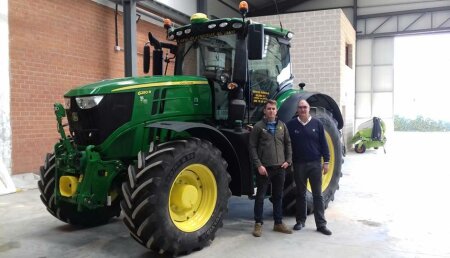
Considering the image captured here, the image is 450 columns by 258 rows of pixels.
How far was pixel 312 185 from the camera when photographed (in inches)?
200

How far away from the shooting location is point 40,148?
29.6 feet

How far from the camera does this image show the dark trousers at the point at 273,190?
15.7ft

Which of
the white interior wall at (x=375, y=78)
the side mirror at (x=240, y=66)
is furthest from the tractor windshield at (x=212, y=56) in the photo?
the white interior wall at (x=375, y=78)

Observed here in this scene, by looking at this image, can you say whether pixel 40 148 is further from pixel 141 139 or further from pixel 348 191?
pixel 348 191

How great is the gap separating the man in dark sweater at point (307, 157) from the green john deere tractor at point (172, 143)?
1.23 ft

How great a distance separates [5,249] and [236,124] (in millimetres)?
2840

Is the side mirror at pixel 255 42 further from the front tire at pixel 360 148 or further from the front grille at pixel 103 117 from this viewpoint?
the front tire at pixel 360 148

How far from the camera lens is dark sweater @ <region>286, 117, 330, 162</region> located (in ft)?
16.4

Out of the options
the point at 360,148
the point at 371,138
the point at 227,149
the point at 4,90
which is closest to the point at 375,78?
the point at 371,138

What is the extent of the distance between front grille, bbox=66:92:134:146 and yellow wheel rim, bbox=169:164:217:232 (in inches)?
34.5

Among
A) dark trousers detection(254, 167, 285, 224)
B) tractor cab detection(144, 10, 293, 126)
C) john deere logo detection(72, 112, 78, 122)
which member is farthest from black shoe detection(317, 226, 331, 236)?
john deere logo detection(72, 112, 78, 122)

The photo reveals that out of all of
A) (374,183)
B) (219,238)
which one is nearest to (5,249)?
(219,238)

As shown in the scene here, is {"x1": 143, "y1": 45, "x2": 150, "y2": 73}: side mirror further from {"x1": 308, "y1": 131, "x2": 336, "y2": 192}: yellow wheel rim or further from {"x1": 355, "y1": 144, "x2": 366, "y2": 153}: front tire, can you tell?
{"x1": 355, "y1": 144, "x2": 366, "y2": 153}: front tire

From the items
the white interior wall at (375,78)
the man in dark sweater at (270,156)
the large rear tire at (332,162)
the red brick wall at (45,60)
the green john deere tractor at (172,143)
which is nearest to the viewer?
the green john deere tractor at (172,143)
